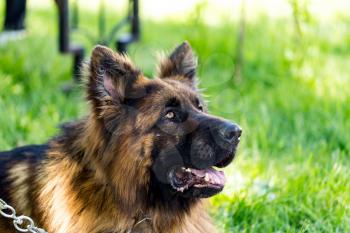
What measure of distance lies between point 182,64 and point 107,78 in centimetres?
75

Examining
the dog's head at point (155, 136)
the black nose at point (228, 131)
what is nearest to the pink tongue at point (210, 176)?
the dog's head at point (155, 136)

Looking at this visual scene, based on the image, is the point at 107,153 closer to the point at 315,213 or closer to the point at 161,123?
the point at 161,123

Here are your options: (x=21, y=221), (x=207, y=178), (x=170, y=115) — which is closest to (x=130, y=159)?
(x=170, y=115)

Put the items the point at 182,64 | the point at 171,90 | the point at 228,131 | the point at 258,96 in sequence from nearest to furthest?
the point at 228,131 < the point at 171,90 < the point at 182,64 < the point at 258,96

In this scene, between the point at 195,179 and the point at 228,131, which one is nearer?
the point at 228,131

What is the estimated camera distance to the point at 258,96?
6965 mm

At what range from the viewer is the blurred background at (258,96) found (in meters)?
4.54

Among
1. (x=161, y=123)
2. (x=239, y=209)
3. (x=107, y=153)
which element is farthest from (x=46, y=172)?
(x=239, y=209)

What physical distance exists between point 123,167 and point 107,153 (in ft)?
0.38

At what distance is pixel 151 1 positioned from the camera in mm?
11562

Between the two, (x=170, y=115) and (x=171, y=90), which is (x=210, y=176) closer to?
(x=170, y=115)

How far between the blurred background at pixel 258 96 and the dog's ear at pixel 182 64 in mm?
654

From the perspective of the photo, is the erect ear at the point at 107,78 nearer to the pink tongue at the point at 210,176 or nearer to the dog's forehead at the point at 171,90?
the dog's forehead at the point at 171,90

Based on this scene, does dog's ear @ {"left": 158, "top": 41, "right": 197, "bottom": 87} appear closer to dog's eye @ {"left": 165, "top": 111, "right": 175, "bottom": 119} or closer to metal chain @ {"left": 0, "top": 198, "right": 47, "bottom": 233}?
dog's eye @ {"left": 165, "top": 111, "right": 175, "bottom": 119}
